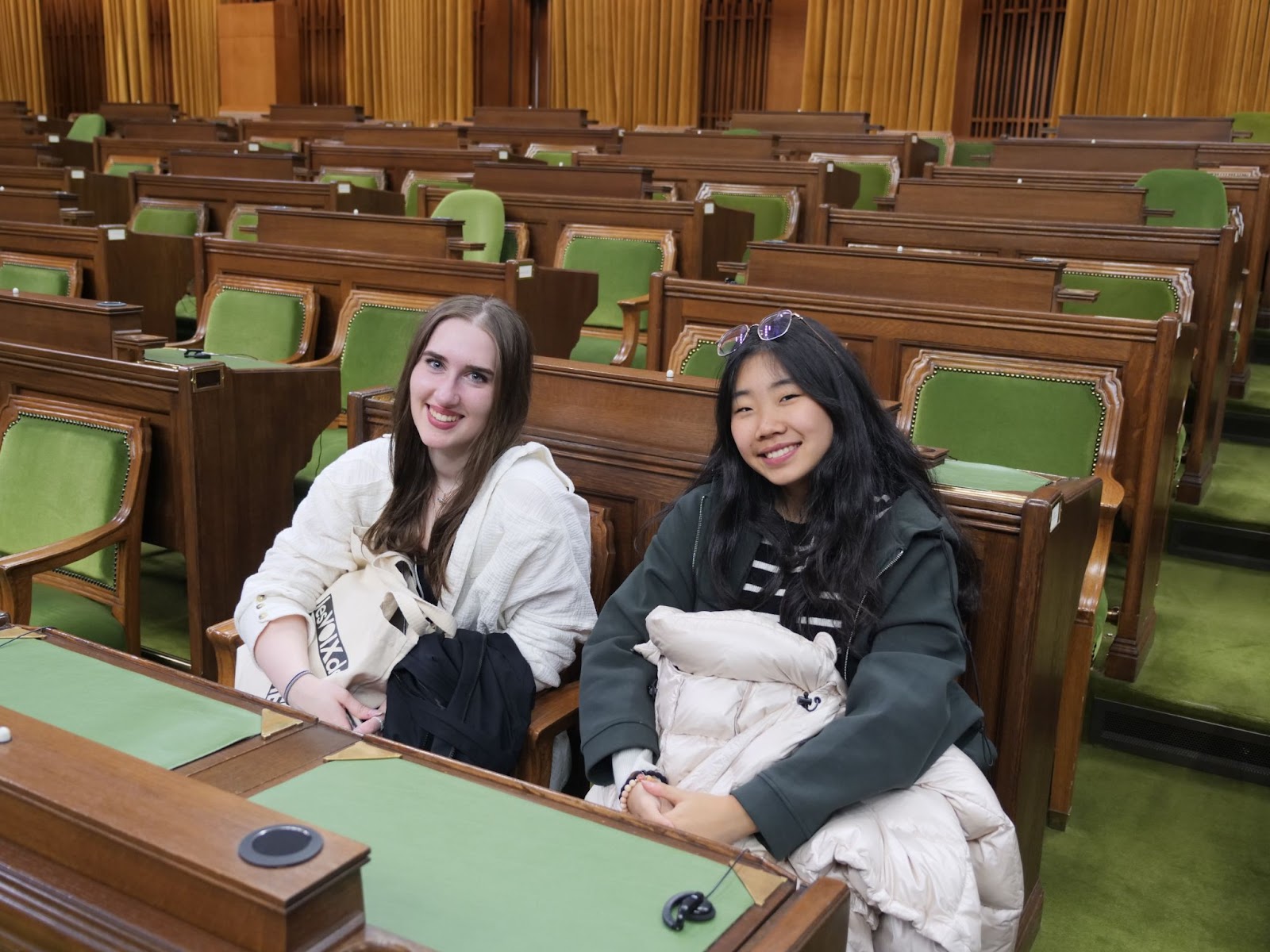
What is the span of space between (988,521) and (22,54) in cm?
1265

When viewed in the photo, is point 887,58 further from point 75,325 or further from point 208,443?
point 208,443

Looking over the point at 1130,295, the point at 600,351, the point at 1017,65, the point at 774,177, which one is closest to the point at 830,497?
the point at 1130,295

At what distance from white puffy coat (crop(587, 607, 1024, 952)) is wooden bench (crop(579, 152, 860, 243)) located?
11.0 ft

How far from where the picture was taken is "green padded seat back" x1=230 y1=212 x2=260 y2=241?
457 centimetres

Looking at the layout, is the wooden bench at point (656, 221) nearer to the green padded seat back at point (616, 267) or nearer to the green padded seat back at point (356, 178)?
the green padded seat back at point (616, 267)

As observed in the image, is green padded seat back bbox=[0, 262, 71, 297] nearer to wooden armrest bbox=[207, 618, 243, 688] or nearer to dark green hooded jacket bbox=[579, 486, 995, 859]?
wooden armrest bbox=[207, 618, 243, 688]

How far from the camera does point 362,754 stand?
3.15 ft

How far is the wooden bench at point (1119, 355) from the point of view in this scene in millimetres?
2336

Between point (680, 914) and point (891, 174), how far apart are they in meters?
5.15

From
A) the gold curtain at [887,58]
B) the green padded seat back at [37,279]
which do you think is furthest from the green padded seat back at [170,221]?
the gold curtain at [887,58]

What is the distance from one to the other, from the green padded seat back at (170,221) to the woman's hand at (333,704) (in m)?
3.87

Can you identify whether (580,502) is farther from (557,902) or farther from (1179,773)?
(1179,773)

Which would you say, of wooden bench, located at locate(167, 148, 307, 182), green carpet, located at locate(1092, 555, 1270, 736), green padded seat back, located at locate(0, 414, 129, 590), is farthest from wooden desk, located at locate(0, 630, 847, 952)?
wooden bench, located at locate(167, 148, 307, 182)

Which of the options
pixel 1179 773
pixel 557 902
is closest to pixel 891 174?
pixel 1179 773
